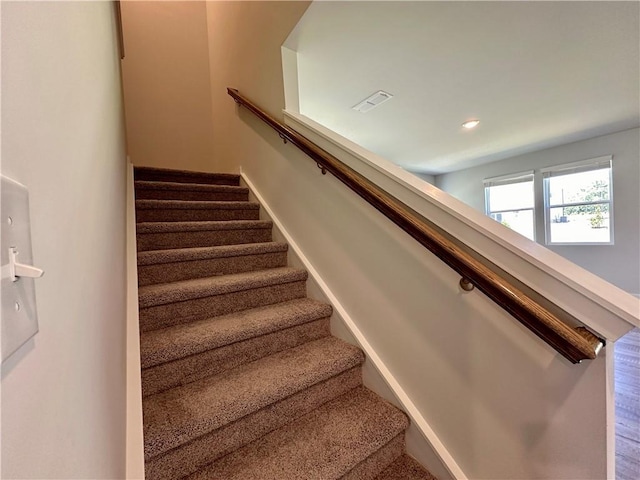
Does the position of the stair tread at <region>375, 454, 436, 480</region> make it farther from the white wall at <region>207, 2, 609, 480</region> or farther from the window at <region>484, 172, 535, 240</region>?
the window at <region>484, 172, 535, 240</region>

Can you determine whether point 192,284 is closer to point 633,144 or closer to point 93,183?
point 93,183

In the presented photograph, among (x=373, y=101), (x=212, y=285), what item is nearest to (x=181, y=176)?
(x=212, y=285)

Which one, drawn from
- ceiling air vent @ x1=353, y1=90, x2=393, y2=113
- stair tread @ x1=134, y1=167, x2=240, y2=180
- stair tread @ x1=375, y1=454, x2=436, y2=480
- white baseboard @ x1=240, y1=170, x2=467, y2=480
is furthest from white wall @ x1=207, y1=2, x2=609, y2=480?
ceiling air vent @ x1=353, y1=90, x2=393, y2=113

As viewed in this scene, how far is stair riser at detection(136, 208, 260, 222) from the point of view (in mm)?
1869

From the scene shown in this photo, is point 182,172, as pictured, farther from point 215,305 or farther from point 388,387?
point 388,387

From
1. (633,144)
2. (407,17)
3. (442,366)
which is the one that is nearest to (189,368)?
(442,366)

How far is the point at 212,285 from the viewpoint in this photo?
1.40m

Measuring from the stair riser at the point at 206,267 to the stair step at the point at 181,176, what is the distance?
1065 mm

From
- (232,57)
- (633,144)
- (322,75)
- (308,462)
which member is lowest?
(308,462)

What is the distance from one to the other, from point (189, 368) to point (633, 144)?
18.5 ft

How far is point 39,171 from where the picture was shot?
0.98 feet

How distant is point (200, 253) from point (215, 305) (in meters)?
0.32

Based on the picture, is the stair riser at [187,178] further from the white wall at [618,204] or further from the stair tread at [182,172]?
the white wall at [618,204]

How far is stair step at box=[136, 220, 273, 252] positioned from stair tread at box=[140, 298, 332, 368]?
60 cm
